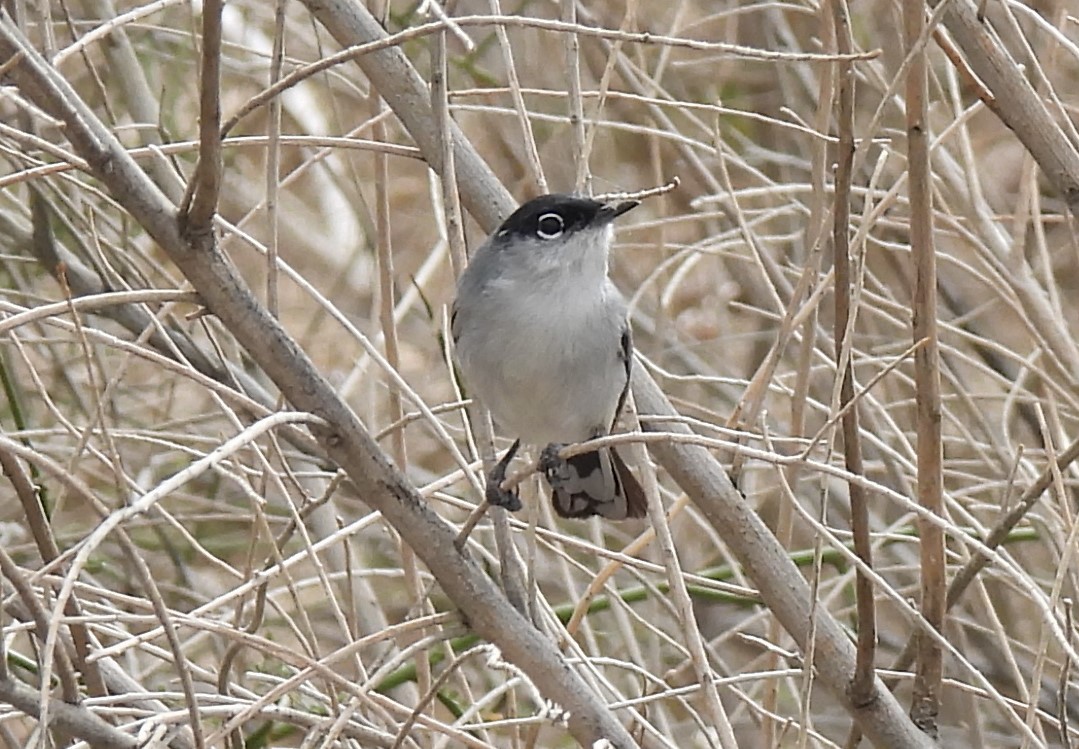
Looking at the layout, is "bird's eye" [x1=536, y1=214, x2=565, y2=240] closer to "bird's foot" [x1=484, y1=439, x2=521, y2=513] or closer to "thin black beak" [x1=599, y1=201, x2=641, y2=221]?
"thin black beak" [x1=599, y1=201, x2=641, y2=221]

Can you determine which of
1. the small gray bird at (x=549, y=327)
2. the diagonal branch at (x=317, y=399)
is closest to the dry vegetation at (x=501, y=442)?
the diagonal branch at (x=317, y=399)

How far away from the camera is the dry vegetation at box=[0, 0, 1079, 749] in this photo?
201cm

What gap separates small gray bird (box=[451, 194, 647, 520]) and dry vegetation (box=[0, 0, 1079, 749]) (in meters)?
0.14

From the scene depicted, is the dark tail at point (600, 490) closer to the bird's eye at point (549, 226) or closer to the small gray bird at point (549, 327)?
the small gray bird at point (549, 327)

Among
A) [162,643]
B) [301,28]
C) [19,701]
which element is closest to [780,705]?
[162,643]

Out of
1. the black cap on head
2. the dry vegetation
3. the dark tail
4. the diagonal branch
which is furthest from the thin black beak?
the diagonal branch

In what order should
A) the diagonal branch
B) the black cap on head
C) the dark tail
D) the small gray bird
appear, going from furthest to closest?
the dark tail, the small gray bird, the black cap on head, the diagonal branch

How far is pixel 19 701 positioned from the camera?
1.71 meters

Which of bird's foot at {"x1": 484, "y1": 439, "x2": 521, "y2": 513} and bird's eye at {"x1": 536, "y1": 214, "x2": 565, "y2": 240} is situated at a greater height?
bird's eye at {"x1": 536, "y1": 214, "x2": 565, "y2": 240}

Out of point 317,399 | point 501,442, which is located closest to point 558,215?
point 317,399

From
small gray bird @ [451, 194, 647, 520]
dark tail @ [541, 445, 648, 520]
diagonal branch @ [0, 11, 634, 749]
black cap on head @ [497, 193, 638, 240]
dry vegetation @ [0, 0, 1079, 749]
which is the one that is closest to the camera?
diagonal branch @ [0, 11, 634, 749]

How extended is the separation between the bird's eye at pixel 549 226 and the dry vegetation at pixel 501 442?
0.23 m

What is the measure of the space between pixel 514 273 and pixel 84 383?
5.94 ft

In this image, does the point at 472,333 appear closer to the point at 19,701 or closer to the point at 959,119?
the point at 959,119
